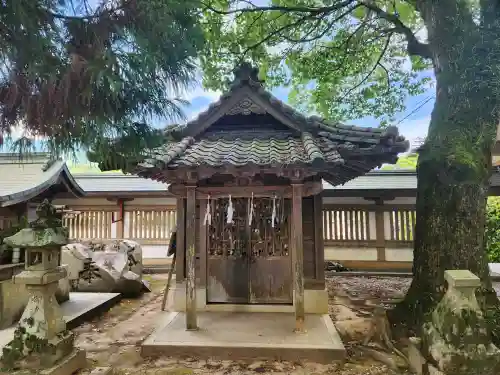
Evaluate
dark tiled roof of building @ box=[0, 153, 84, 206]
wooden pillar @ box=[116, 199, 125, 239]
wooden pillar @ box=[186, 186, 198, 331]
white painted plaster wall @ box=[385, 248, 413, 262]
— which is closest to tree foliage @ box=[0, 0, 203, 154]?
wooden pillar @ box=[186, 186, 198, 331]

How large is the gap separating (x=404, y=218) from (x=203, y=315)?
30.8 feet

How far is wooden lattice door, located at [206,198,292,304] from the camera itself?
6.86 metres

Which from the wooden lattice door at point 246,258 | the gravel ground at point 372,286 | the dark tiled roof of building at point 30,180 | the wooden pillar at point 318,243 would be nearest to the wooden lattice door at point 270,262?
the wooden lattice door at point 246,258

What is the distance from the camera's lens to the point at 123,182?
51.3 feet

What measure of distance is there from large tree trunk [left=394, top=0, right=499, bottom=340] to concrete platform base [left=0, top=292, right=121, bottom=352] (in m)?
6.48

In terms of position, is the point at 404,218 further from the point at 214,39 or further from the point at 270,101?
the point at 214,39

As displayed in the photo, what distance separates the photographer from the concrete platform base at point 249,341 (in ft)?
16.0

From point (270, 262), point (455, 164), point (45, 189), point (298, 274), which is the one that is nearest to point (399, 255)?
point (270, 262)

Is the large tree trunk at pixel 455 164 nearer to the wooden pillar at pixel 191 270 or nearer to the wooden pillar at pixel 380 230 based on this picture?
the wooden pillar at pixel 191 270

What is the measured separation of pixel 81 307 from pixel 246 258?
13.5 feet

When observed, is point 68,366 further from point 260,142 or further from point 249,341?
point 260,142

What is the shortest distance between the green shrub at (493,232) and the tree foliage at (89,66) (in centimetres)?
1431

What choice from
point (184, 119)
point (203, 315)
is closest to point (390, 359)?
point (203, 315)

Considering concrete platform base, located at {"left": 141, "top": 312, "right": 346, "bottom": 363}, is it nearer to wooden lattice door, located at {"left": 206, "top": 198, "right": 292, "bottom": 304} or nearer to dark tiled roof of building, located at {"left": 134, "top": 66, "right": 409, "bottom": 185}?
wooden lattice door, located at {"left": 206, "top": 198, "right": 292, "bottom": 304}
